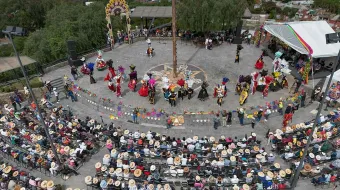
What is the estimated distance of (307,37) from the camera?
1016 inches

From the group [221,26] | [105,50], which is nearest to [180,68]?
[221,26]

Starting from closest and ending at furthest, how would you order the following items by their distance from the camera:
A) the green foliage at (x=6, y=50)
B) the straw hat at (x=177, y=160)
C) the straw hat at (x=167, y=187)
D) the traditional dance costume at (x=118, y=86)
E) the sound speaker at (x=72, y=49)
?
the straw hat at (x=167, y=187)
the straw hat at (x=177, y=160)
the traditional dance costume at (x=118, y=86)
the sound speaker at (x=72, y=49)
the green foliage at (x=6, y=50)

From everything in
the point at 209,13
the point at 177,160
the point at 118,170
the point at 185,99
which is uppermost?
the point at 209,13

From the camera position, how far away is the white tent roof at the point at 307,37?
2441 centimetres

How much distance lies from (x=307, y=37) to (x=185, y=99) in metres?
13.1

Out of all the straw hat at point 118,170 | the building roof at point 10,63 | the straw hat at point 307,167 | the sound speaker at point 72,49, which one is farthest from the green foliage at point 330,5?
the straw hat at point 118,170

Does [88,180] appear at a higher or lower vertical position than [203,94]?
lower

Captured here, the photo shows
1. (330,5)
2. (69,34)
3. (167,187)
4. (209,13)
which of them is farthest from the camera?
(330,5)

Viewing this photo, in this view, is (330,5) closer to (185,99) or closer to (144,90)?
(185,99)

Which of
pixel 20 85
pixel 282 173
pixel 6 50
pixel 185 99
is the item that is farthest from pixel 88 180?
pixel 6 50

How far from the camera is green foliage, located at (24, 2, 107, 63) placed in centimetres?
3244

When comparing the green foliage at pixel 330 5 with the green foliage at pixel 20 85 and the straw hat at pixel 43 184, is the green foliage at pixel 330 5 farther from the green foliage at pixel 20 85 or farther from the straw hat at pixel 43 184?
the straw hat at pixel 43 184

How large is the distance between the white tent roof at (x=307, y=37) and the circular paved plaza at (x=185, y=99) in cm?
330

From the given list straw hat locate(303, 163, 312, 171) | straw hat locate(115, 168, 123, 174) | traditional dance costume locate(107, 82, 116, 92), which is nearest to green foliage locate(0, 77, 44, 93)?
traditional dance costume locate(107, 82, 116, 92)
